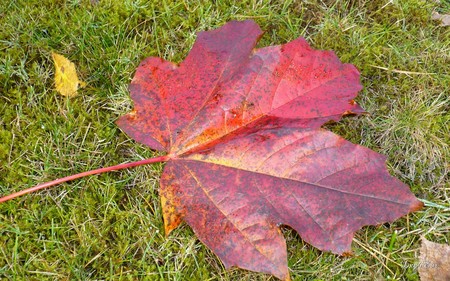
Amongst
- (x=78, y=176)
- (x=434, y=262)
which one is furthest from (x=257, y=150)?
(x=434, y=262)

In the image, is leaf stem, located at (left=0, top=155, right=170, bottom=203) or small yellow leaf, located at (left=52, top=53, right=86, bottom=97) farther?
small yellow leaf, located at (left=52, top=53, right=86, bottom=97)

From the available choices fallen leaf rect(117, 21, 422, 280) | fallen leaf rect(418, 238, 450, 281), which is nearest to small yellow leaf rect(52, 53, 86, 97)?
fallen leaf rect(117, 21, 422, 280)

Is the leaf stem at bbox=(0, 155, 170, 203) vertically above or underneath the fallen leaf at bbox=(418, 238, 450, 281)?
above

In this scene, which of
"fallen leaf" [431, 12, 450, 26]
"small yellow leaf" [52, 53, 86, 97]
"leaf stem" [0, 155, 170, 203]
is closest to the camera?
"leaf stem" [0, 155, 170, 203]

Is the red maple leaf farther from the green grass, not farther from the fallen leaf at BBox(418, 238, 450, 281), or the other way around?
the fallen leaf at BBox(418, 238, 450, 281)

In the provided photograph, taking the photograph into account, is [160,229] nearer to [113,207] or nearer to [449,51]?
[113,207]

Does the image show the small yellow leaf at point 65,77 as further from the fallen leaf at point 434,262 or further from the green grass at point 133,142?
the fallen leaf at point 434,262

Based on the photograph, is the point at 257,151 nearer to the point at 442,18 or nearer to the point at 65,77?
the point at 65,77

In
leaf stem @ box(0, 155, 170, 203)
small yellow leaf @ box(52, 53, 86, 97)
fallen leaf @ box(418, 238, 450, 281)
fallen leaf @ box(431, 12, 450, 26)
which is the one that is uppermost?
fallen leaf @ box(431, 12, 450, 26)

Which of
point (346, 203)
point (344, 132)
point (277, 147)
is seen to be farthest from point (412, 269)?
point (277, 147)

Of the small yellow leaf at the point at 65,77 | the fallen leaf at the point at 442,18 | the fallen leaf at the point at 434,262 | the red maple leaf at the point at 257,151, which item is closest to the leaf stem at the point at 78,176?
the red maple leaf at the point at 257,151
